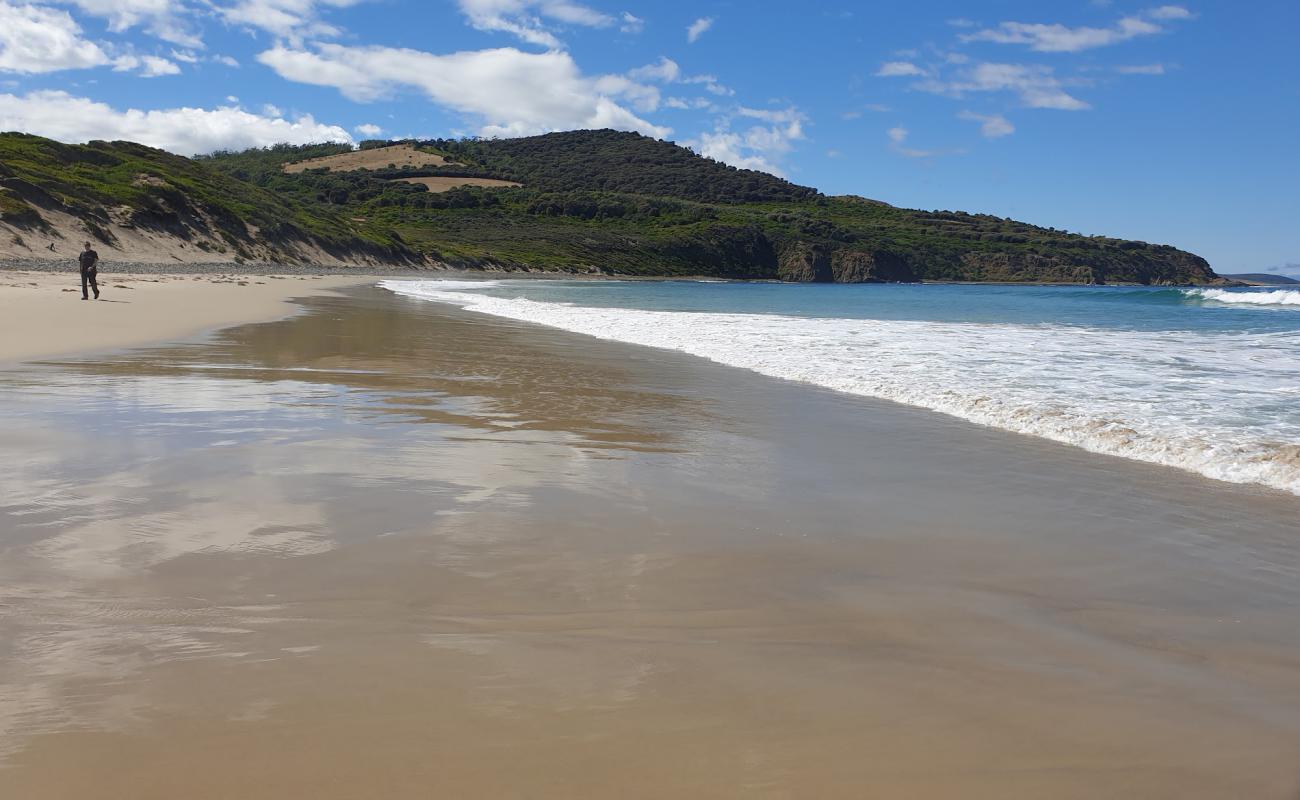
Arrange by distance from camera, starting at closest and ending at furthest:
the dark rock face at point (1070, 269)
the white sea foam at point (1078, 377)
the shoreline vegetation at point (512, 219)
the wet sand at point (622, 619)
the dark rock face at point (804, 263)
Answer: the wet sand at point (622, 619) → the white sea foam at point (1078, 377) → the shoreline vegetation at point (512, 219) → the dark rock face at point (804, 263) → the dark rock face at point (1070, 269)

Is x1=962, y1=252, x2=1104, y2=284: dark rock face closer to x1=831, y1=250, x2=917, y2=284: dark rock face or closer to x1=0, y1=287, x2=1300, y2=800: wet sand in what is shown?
x1=831, y1=250, x2=917, y2=284: dark rock face

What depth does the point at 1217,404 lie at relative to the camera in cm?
821

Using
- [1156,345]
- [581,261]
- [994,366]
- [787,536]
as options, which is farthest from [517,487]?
[581,261]

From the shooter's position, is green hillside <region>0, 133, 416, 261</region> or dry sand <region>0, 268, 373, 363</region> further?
green hillside <region>0, 133, 416, 261</region>

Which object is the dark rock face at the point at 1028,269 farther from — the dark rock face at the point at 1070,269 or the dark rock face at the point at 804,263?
the dark rock face at the point at 804,263

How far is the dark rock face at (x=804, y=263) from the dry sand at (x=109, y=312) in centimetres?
8641

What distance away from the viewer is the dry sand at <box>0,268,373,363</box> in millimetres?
11641

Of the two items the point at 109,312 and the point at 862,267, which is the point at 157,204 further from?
the point at 862,267

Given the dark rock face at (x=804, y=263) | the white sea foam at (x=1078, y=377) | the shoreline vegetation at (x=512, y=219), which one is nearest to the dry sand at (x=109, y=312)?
the white sea foam at (x=1078, y=377)

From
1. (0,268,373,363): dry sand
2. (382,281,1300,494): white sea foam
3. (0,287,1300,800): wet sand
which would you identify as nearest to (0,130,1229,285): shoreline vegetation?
(0,268,373,363): dry sand

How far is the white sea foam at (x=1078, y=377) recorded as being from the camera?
21.3ft

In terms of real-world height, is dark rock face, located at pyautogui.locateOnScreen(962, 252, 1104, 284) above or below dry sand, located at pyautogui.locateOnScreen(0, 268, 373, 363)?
above

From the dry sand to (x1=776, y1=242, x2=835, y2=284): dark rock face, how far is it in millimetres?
86409

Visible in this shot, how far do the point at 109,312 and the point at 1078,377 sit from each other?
52.5ft
